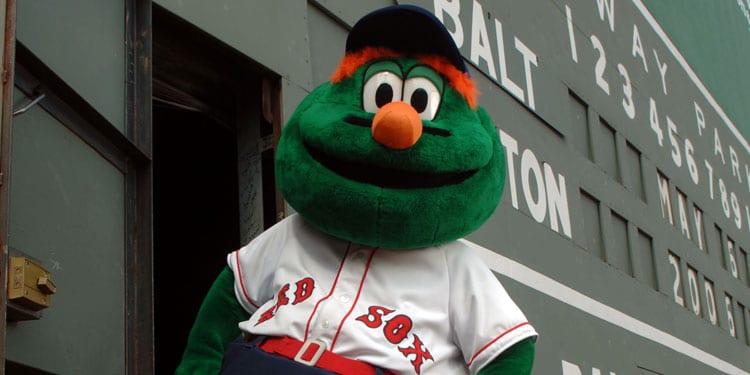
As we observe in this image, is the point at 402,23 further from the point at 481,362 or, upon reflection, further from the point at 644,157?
the point at 644,157

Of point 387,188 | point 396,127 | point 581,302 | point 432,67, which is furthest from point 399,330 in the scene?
point 581,302

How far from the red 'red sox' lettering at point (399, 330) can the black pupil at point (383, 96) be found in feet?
1.60

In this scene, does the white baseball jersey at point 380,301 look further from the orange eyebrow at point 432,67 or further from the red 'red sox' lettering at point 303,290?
the orange eyebrow at point 432,67

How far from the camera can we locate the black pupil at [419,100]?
95.4 inches

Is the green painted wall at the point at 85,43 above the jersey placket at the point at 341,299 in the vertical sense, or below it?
above

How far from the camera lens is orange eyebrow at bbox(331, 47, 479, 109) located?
2.50m

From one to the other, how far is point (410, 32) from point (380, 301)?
66 cm

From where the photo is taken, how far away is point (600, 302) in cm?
634

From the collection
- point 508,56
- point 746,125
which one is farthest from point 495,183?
point 746,125

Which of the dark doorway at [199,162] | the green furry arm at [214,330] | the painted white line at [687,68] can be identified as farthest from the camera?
the painted white line at [687,68]

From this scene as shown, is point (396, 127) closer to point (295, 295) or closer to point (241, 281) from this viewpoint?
point (295, 295)

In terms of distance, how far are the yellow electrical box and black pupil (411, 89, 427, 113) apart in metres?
0.97

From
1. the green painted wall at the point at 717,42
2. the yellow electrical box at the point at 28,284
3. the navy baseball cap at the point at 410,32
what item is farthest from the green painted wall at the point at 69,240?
the green painted wall at the point at 717,42

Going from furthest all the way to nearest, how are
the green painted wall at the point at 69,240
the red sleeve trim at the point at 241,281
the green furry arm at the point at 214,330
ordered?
the green painted wall at the point at 69,240 < the red sleeve trim at the point at 241,281 < the green furry arm at the point at 214,330
